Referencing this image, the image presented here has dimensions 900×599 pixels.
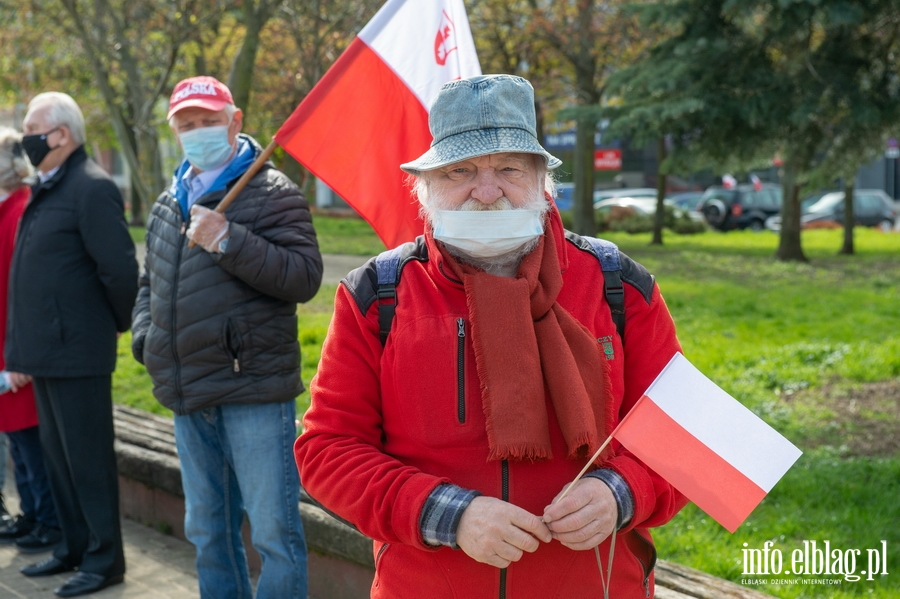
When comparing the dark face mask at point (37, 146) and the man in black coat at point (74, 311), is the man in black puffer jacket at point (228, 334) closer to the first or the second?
the man in black coat at point (74, 311)

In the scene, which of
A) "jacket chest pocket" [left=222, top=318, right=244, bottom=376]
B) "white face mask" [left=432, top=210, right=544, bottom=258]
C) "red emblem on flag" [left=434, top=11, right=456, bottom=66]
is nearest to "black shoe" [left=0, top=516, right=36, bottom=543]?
"jacket chest pocket" [left=222, top=318, right=244, bottom=376]

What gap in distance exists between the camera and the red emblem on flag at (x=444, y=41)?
3965 millimetres

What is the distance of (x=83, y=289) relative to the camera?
4.84 metres

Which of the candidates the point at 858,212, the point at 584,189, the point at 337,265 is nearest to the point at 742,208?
the point at 858,212

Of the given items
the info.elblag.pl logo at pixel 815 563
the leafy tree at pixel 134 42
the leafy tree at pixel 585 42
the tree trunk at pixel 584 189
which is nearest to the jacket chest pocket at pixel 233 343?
the info.elblag.pl logo at pixel 815 563

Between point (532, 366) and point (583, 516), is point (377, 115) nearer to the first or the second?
point (532, 366)

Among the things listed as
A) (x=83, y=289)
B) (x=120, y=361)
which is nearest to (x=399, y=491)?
(x=83, y=289)

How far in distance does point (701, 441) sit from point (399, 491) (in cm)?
67

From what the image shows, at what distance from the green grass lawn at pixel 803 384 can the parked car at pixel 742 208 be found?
16338 mm

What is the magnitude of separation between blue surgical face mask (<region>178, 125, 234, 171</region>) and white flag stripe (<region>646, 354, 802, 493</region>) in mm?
2416

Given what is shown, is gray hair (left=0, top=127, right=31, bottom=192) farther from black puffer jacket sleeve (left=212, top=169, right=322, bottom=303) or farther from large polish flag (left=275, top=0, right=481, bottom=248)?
large polish flag (left=275, top=0, right=481, bottom=248)

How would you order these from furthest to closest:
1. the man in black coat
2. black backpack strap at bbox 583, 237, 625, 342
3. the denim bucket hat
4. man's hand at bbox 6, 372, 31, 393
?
man's hand at bbox 6, 372, 31, 393, the man in black coat, black backpack strap at bbox 583, 237, 625, 342, the denim bucket hat

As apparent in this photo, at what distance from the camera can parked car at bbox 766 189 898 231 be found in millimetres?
31875

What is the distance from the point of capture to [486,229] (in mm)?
2283
